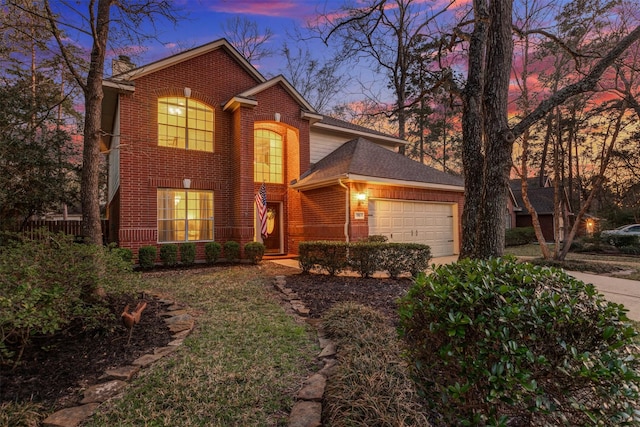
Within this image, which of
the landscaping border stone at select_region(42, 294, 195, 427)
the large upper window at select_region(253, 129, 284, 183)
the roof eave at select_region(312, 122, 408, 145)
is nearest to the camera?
the landscaping border stone at select_region(42, 294, 195, 427)

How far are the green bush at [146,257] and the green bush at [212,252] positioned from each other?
1.57 metres

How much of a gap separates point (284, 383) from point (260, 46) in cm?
2164

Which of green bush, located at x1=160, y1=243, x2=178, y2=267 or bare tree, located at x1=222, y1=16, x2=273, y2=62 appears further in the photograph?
bare tree, located at x1=222, y1=16, x2=273, y2=62

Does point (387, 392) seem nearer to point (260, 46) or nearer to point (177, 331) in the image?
point (177, 331)

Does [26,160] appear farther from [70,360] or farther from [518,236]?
[518,236]

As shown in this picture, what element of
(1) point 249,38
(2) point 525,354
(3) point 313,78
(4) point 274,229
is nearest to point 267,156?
(4) point 274,229

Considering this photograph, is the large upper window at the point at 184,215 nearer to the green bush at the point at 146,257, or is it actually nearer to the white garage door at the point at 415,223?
the green bush at the point at 146,257

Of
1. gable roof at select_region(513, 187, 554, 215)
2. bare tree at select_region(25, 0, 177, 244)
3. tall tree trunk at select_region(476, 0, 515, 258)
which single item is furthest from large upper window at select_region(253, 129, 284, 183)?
gable roof at select_region(513, 187, 554, 215)

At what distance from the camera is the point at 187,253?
33.1 ft

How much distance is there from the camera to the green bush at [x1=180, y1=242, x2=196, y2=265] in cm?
1009

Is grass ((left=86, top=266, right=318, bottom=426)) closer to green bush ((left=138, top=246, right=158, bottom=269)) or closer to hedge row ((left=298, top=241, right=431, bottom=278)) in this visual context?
hedge row ((left=298, top=241, right=431, bottom=278))

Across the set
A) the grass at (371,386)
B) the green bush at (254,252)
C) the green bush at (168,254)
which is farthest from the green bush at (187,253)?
the grass at (371,386)

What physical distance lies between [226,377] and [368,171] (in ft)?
28.4

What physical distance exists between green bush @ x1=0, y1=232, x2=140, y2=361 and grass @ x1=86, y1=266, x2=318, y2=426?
38.8 inches
